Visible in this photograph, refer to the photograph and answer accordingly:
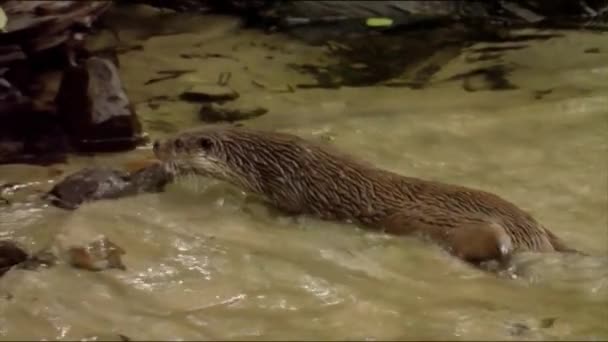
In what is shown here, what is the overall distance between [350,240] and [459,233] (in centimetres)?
36

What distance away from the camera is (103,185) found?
12.2 ft

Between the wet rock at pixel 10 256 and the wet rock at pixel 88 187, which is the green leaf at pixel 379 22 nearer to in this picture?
the wet rock at pixel 88 187

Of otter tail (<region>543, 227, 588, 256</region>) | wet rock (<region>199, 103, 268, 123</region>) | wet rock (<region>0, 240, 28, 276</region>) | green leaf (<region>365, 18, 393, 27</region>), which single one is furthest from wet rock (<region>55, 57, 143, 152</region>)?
green leaf (<region>365, 18, 393, 27</region>)

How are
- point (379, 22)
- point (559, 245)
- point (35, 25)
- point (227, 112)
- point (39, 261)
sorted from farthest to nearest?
point (379, 22) < point (35, 25) < point (227, 112) < point (559, 245) < point (39, 261)

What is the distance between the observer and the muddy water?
2566 mm

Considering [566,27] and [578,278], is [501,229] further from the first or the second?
[566,27]

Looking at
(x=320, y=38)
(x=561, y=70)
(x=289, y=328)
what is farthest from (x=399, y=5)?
(x=289, y=328)

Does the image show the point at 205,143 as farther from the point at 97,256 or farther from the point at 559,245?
the point at 559,245

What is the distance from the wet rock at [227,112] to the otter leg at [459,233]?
1.63 metres

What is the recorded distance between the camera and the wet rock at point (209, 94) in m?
5.06

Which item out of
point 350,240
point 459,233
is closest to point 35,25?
point 350,240

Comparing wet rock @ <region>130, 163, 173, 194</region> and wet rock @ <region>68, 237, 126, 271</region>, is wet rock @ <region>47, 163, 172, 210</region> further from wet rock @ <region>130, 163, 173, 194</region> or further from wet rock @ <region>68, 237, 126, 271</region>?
wet rock @ <region>68, 237, 126, 271</region>

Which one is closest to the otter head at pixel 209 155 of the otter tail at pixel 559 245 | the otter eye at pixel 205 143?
the otter eye at pixel 205 143

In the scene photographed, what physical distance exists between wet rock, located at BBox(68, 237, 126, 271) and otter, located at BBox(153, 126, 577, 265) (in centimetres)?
71
